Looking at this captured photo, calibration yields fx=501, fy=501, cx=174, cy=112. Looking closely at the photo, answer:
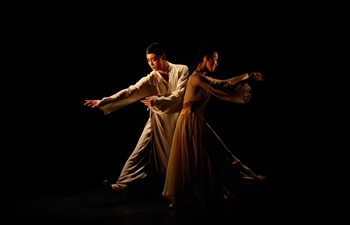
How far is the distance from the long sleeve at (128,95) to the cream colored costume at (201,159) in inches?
23.6

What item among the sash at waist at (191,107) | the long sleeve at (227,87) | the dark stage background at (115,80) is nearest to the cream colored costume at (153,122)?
the sash at waist at (191,107)

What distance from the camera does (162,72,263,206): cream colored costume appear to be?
13.4 feet

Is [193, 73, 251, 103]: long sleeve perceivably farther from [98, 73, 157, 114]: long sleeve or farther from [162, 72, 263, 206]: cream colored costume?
[98, 73, 157, 114]: long sleeve

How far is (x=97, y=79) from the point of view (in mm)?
5785

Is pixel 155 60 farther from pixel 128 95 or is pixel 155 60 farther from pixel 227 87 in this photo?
pixel 227 87

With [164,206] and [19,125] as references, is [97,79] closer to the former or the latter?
[19,125]

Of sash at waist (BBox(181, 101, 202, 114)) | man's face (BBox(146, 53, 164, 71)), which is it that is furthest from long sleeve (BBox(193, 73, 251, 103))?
man's face (BBox(146, 53, 164, 71))

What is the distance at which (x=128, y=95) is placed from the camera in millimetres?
4656

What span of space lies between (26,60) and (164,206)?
2.46 m

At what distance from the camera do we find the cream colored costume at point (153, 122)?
4.59 m

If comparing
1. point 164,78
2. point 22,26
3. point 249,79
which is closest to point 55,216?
point 164,78

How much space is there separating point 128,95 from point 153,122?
1.15 feet

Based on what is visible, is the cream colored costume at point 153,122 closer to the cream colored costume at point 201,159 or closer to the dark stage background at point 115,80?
the cream colored costume at point 201,159

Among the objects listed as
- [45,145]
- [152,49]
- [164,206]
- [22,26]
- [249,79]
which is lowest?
[164,206]
